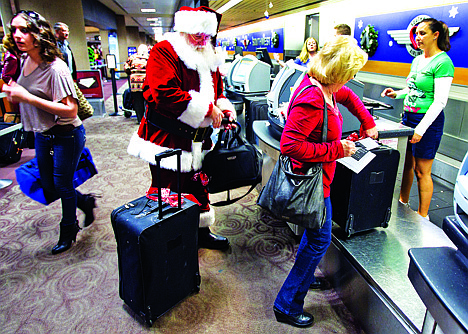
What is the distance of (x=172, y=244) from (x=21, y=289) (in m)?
1.15

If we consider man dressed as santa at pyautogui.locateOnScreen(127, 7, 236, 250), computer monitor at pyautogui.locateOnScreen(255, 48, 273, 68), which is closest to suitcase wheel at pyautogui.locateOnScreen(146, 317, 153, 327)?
man dressed as santa at pyautogui.locateOnScreen(127, 7, 236, 250)

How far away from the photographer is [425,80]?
2484 millimetres

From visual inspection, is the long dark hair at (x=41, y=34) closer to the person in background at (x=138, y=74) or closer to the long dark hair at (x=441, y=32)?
the long dark hair at (x=441, y=32)

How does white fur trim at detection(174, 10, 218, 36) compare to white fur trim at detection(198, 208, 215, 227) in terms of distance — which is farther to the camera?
white fur trim at detection(198, 208, 215, 227)

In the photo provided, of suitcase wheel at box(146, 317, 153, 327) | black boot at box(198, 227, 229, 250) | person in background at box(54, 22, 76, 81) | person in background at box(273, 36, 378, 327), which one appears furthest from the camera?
person in background at box(54, 22, 76, 81)

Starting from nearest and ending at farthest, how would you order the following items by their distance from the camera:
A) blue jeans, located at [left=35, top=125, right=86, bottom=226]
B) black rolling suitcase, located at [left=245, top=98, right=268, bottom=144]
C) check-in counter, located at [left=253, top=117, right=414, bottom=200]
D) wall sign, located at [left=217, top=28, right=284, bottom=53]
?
blue jeans, located at [left=35, top=125, right=86, bottom=226]
check-in counter, located at [left=253, top=117, right=414, bottom=200]
black rolling suitcase, located at [left=245, top=98, right=268, bottom=144]
wall sign, located at [left=217, top=28, right=284, bottom=53]

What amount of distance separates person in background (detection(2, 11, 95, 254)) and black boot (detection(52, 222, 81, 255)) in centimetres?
1

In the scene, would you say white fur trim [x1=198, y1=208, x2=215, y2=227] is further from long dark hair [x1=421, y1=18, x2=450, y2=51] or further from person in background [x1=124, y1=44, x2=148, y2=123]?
person in background [x1=124, y1=44, x2=148, y2=123]

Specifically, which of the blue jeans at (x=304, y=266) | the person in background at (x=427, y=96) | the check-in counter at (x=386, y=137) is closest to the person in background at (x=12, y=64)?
the check-in counter at (x=386, y=137)

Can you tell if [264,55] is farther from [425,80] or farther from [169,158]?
[169,158]

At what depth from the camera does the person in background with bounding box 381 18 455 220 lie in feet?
7.87

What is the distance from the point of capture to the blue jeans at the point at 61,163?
2211 mm

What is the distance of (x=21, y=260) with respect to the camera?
2.37 metres

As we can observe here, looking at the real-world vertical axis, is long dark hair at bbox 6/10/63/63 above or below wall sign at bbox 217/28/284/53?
below
